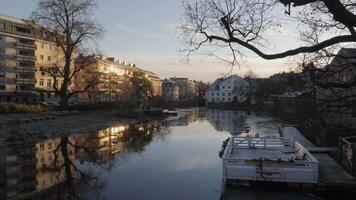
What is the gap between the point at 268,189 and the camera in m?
14.2

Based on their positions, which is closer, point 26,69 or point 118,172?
point 118,172

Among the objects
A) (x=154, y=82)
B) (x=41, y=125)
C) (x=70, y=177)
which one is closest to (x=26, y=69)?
(x=41, y=125)

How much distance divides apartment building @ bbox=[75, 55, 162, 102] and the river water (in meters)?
24.6

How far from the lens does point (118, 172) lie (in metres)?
17.9

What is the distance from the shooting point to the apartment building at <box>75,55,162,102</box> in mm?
55181

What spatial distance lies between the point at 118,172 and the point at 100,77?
198ft

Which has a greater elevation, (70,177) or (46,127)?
(46,127)

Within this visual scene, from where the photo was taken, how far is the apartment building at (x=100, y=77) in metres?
55.2

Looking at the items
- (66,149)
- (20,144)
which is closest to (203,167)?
(66,149)

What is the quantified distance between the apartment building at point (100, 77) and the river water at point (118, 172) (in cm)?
2459

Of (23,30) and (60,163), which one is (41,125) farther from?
(23,30)

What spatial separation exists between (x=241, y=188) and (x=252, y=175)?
0.63 m

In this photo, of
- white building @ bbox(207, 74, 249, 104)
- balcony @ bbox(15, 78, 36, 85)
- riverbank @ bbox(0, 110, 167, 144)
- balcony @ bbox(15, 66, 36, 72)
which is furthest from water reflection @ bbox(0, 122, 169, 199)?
white building @ bbox(207, 74, 249, 104)

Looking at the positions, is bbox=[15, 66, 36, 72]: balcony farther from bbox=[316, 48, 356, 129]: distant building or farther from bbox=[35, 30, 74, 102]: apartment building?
bbox=[316, 48, 356, 129]: distant building
